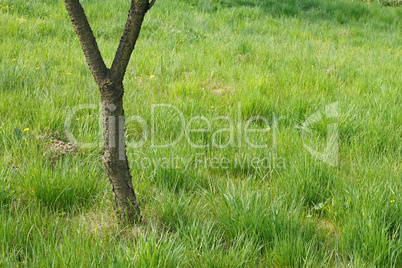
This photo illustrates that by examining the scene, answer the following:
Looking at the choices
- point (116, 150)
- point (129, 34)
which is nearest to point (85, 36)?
point (129, 34)

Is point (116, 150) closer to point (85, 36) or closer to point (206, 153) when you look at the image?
point (85, 36)

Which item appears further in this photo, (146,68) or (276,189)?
(146,68)

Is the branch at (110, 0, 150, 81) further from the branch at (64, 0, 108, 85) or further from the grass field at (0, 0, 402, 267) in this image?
the grass field at (0, 0, 402, 267)

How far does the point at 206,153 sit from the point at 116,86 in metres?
1.13

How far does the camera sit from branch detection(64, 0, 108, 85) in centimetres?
165

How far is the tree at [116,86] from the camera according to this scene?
167cm

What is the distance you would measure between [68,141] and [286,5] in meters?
6.66

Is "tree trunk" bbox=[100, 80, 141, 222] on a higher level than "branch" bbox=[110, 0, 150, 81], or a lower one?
lower

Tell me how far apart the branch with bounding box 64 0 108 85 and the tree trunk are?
74 millimetres

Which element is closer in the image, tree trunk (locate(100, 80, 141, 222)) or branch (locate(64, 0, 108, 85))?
branch (locate(64, 0, 108, 85))

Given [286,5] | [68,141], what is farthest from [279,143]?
[286,5]

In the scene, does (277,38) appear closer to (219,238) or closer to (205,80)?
(205,80)

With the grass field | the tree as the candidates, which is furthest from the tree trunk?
the grass field

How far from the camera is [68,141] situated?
274 cm
